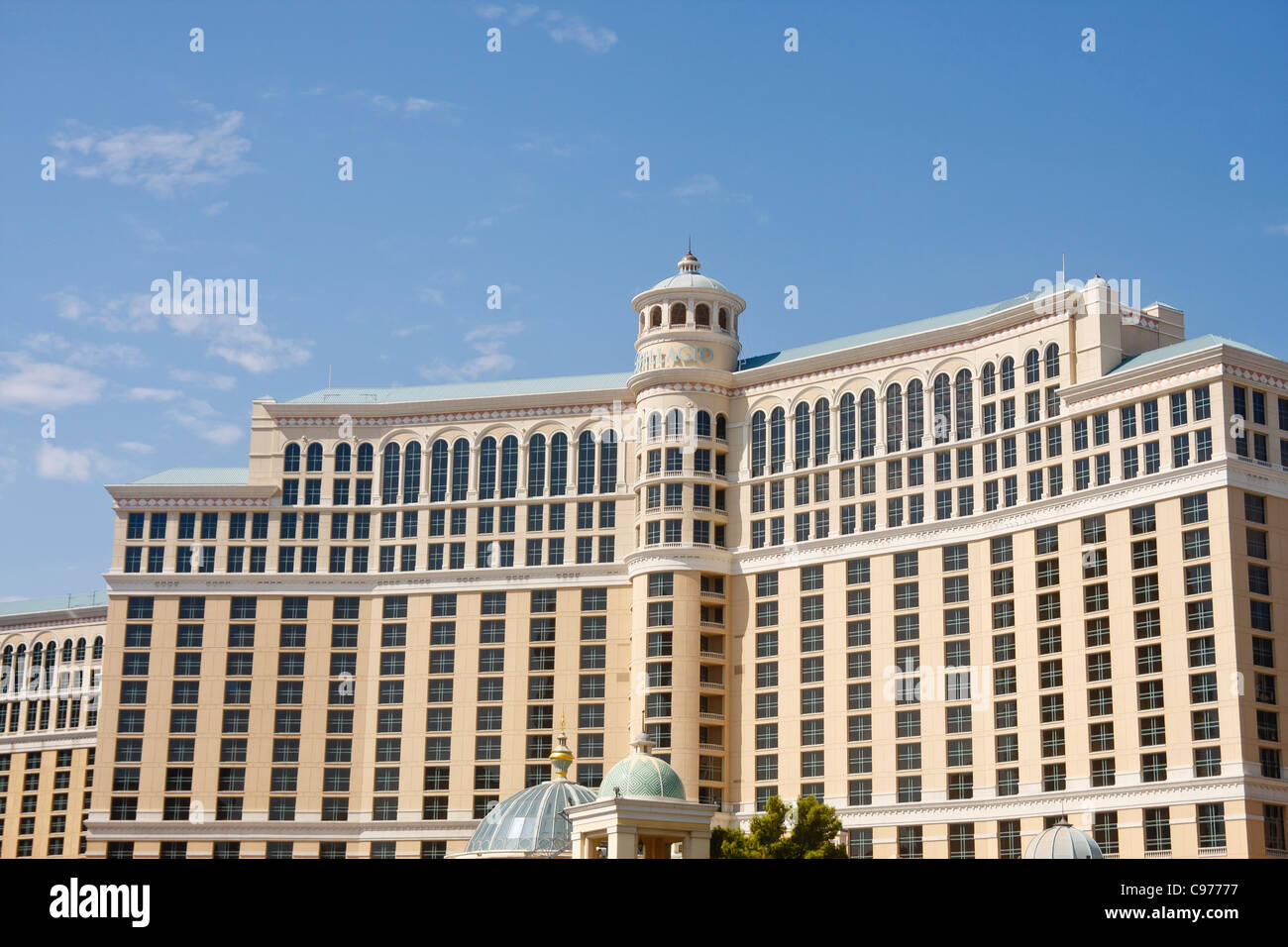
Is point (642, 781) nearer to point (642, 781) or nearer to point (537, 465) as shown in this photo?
point (642, 781)

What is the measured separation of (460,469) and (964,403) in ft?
143

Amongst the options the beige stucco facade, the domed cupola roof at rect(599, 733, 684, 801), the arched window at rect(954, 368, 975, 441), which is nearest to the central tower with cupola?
the arched window at rect(954, 368, 975, 441)

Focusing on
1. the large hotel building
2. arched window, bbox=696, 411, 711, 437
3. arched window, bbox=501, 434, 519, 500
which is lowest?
the large hotel building

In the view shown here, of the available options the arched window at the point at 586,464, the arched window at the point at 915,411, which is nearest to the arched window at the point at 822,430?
the arched window at the point at 915,411

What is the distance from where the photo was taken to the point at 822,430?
4892 inches

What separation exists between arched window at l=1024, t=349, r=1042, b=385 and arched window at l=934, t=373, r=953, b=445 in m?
6.43

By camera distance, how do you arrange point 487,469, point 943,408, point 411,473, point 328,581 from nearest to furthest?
point 943,408 < point 328,581 < point 487,469 < point 411,473

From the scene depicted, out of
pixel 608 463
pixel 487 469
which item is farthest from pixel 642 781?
pixel 487 469

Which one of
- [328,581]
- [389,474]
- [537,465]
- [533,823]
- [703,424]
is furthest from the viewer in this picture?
[389,474]

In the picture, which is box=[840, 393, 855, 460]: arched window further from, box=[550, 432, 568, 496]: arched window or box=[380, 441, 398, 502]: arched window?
box=[380, 441, 398, 502]: arched window

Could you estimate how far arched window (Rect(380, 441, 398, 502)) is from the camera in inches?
5389

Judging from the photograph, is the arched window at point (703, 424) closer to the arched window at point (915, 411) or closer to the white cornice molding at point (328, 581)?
the arched window at point (915, 411)
